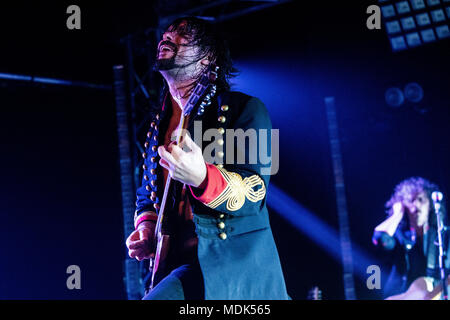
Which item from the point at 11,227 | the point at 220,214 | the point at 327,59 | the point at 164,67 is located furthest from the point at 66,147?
the point at 220,214

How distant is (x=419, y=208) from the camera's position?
293 inches

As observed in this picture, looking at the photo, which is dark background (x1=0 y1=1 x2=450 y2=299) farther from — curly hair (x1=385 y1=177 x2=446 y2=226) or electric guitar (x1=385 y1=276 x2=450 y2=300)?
electric guitar (x1=385 y1=276 x2=450 y2=300)

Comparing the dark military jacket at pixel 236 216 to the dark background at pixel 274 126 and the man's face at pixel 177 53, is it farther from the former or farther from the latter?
the dark background at pixel 274 126

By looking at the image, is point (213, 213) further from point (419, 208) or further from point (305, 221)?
point (419, 208)

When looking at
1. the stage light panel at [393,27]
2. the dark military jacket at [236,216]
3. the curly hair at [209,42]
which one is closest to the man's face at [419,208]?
the stage light panel at [393,27]

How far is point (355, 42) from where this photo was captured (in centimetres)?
746

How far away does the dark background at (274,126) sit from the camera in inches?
247

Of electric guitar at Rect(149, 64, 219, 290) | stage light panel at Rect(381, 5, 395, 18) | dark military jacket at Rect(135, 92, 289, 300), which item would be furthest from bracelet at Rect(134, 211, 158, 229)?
stage light panel at Rect(381, 5, 395, 18)

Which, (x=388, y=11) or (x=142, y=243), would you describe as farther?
(x=388, y=11)

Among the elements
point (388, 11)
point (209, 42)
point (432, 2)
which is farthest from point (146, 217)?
point (432, 2)

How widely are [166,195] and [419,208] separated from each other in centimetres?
616
